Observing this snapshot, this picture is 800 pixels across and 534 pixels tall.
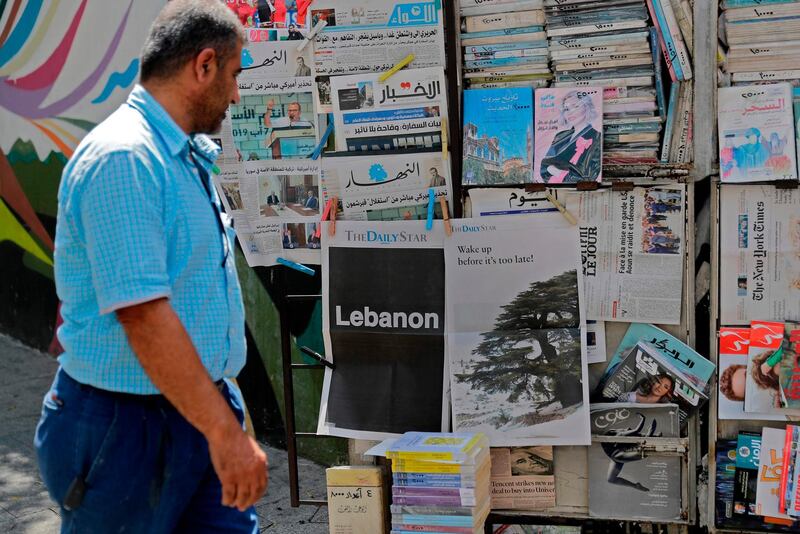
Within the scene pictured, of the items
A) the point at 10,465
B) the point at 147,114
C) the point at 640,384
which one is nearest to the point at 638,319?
the point at 640,384

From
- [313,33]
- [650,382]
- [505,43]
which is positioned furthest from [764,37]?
[313,33]

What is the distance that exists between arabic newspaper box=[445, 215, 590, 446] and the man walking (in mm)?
1381

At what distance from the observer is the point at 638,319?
331 centimetres

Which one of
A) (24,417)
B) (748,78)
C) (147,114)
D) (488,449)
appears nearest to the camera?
(147,114)

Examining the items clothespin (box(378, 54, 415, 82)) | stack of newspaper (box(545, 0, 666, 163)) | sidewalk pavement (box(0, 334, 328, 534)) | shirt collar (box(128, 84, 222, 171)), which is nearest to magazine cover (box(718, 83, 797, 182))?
stack of newspaper (box(545, 0, 666, 163))

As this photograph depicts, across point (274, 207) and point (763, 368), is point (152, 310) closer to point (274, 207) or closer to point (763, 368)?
point (274, 207)

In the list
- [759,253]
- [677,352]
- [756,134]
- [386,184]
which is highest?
[756,134]

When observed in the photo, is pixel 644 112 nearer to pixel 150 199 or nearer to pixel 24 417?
pixel 150 199

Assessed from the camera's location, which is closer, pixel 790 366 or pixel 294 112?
pixel 790 366

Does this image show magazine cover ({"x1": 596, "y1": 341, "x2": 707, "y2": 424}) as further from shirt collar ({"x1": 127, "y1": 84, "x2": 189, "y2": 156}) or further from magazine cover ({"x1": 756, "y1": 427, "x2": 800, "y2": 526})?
shirt collar ({"x1": 127, "y1": 84, "x2": 189, "y2": 156})

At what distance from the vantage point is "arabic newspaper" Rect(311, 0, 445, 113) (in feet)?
11.1

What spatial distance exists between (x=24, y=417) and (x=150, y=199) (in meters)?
4.29

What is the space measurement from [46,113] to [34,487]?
110 inches

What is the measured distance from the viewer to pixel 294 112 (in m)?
3.59
